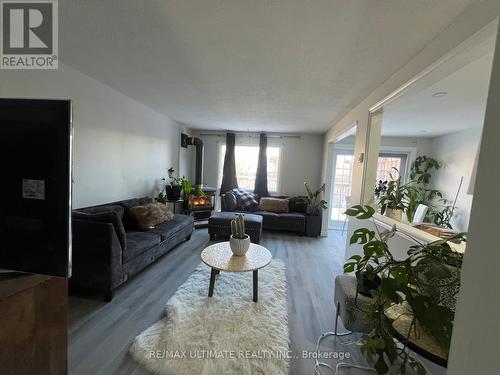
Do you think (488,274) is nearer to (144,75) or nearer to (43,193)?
(43,193)

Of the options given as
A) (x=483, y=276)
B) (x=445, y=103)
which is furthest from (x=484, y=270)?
(x=445, y=103)

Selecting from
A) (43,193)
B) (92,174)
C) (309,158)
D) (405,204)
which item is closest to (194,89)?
(92,174)

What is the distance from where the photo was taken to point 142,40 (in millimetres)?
1754

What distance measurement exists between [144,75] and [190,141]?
119 inches

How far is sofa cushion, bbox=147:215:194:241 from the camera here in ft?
10.0

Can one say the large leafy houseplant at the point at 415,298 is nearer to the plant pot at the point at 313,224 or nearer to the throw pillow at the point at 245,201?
the plant pot at the point at 313,224

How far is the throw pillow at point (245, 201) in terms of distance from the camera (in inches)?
202

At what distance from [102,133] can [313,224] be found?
4.07 metres

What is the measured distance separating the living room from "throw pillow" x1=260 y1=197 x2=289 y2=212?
3.30 ft

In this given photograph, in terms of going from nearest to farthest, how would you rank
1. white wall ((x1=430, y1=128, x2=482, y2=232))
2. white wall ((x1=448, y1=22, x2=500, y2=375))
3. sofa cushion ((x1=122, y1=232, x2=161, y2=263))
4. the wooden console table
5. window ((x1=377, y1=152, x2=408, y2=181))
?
1. white wall ((x1=448, y1=22, x2=500, y2=375))
2. the wooden console table
3. sofa cushion ((x1=122, y1=232, x2=161, y2=263))
4. white wall ((x1=430, y1=128, x2=482, y2=232))
5. window ((x1=377, y1=152, x2=408, y2=181))

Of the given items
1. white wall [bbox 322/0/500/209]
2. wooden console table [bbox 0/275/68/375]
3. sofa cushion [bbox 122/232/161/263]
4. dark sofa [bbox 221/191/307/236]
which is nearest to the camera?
wooden console table [bbox 0/275/68/375]

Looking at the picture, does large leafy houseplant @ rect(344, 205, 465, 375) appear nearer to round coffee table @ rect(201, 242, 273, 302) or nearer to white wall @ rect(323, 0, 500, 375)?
white wall @ rect(323, 0, 500, 375)

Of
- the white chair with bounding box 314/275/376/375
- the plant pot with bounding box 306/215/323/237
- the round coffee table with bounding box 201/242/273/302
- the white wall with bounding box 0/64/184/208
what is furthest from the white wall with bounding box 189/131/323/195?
the white chair with bounding box 314/275/376/375

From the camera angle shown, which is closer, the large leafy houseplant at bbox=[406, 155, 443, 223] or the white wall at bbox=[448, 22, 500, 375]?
the white wall at bbox=[448, 22, 500, 375]
